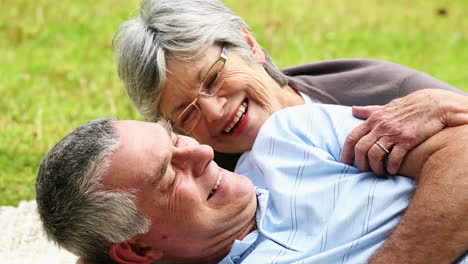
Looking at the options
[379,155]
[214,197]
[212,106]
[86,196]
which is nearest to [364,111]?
[379,155]

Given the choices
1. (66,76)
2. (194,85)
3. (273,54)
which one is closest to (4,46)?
(66,76)

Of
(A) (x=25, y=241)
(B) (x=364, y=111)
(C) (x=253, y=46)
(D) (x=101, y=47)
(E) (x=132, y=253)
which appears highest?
(B) (x=364, y=111)

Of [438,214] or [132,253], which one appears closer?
[438,214]

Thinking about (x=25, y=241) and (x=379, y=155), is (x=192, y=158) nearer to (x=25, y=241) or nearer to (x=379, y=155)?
(x=379, y=155)

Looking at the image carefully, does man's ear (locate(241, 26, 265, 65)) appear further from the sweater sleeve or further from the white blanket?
the white blanket

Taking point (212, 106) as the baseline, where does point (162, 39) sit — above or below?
above

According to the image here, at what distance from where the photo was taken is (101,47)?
30.0 feet

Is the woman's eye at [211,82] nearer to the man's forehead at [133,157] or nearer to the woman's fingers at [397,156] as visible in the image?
the man's forehead at [133,157]

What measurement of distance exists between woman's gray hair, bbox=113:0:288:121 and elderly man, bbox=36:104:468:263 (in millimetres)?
794

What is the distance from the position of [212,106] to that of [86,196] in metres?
1.17

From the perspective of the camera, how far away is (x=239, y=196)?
3705mm

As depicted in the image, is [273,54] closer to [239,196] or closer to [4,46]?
[4,46]

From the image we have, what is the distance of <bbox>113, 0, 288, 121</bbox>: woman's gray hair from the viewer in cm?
443

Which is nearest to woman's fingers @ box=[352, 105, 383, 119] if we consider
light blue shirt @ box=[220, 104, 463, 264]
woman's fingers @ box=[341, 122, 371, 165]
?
light blue shirt @ box=[220, 104, 463, 264]
